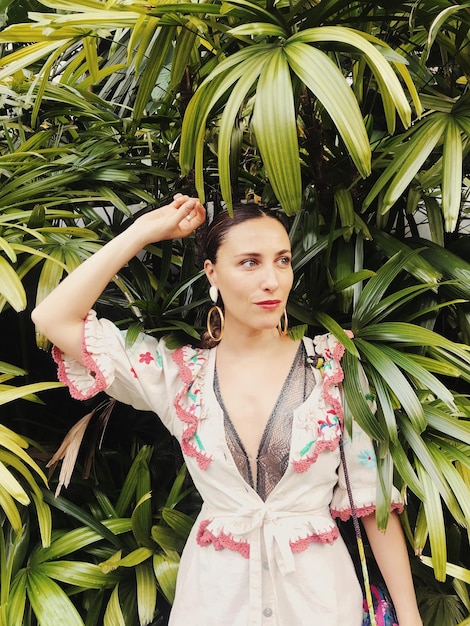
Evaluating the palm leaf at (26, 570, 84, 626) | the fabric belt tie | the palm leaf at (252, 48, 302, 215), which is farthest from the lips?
the palm leaf at (26, 570, 84, 626)

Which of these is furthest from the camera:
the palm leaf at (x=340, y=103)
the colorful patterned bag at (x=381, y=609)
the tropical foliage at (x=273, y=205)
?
the colorful patterned bag at (x=381, y=609)

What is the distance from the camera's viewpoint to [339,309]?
127 cm

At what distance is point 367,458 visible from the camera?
103cm

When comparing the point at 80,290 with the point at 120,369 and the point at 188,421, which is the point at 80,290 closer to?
the point at 120,369

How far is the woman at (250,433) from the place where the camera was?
3.27ft

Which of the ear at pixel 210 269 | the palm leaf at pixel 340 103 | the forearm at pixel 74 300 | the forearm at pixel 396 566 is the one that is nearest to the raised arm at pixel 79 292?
the forearm at pixel 74 300

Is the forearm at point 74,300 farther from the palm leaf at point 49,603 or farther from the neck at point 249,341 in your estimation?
the palm leaf at point 49,603

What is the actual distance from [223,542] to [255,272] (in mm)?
470

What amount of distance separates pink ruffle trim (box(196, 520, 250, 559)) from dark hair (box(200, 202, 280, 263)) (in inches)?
19.1

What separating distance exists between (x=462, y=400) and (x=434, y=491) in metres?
0.24

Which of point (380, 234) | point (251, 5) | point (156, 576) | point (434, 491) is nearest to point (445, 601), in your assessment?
point (434, 491)

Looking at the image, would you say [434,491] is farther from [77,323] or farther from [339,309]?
[77,323]

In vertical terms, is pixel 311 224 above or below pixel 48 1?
below

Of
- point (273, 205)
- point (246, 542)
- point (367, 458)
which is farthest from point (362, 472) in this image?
point (273, 205)
